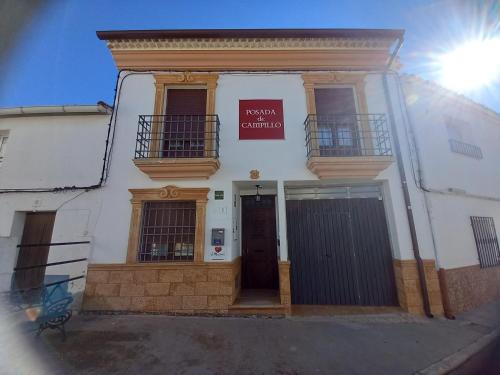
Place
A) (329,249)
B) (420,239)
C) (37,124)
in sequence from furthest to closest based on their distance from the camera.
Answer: (37,124) → (329,249) → (420,239)

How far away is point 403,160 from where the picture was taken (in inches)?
209

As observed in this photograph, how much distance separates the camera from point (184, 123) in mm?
5484

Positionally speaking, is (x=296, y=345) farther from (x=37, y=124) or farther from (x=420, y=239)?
(x=37, y=124)

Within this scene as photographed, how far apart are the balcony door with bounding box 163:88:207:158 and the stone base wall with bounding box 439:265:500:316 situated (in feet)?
21.5

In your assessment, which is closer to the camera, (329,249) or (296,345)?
(296,345)

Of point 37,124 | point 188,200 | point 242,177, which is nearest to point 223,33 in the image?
point 242,177

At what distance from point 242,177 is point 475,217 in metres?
6.70

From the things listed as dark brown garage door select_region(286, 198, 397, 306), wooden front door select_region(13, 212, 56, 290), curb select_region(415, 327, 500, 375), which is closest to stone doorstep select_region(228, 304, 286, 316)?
dark brown garage door select_region(286, 198, 397, 306)

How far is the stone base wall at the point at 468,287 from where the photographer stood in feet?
15.4

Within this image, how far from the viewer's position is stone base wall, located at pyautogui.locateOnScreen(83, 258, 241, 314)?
451 cm

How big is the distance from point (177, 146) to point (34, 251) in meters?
4.27

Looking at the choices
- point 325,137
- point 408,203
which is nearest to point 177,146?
point 325,137

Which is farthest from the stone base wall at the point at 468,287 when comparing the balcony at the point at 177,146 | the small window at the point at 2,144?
the small window at the point at 2,144

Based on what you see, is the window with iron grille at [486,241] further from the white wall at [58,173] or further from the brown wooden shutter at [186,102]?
the white wall at [58,173]
